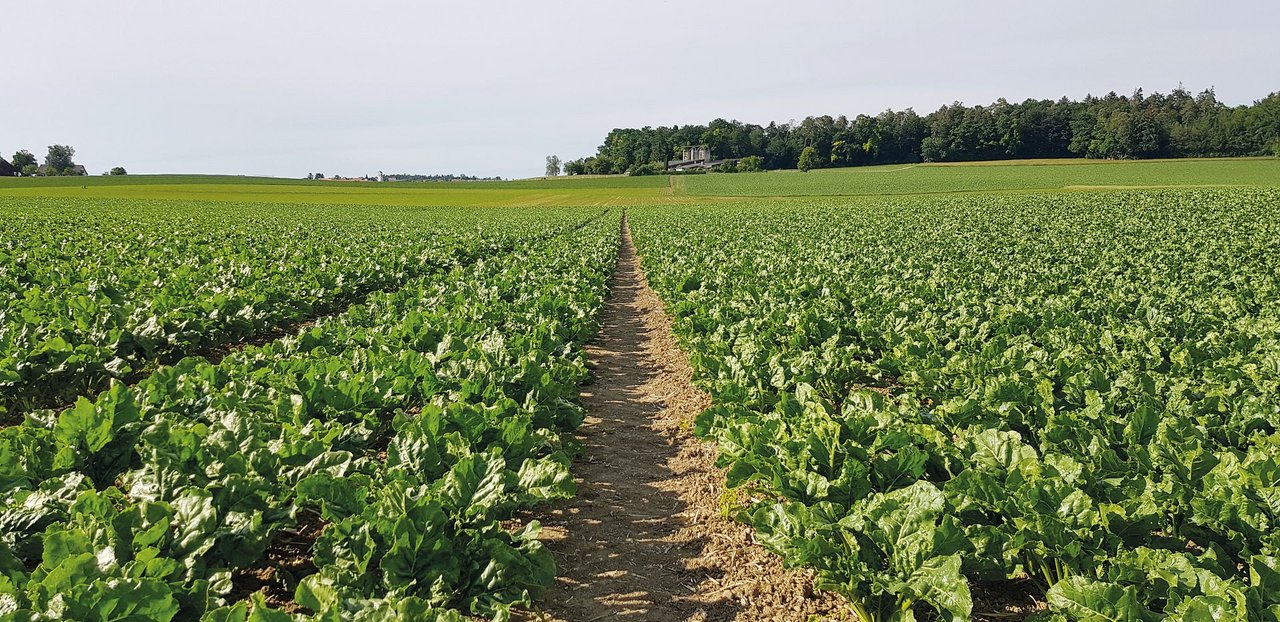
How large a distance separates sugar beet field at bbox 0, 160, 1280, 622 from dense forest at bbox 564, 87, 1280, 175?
116690mm

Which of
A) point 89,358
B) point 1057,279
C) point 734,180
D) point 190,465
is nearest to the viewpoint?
point 190,465

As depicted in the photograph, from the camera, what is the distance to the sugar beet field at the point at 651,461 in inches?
135

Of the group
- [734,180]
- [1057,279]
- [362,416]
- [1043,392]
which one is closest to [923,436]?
[1043,392]

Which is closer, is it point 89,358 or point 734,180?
point 89,358

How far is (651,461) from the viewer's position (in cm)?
648

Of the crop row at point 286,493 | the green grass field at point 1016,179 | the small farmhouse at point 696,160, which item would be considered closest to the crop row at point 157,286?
the crop row at point 286,493

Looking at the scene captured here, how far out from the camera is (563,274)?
16141 millimetres

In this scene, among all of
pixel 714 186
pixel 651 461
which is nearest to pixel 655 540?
pixel 651 461

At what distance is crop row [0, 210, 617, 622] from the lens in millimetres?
3131

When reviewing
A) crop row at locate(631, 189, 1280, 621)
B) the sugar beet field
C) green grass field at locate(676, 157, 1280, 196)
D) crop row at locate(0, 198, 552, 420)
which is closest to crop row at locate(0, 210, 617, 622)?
the sugar beet field

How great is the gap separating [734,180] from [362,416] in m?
95.3

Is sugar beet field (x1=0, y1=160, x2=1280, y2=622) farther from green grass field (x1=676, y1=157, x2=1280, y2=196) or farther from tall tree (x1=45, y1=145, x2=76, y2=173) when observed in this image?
tall tree (x1=45, y1=145, x2=76, y2=173)

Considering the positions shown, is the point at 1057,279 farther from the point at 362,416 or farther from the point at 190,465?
the point at 190,465

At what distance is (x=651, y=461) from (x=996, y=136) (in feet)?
425
